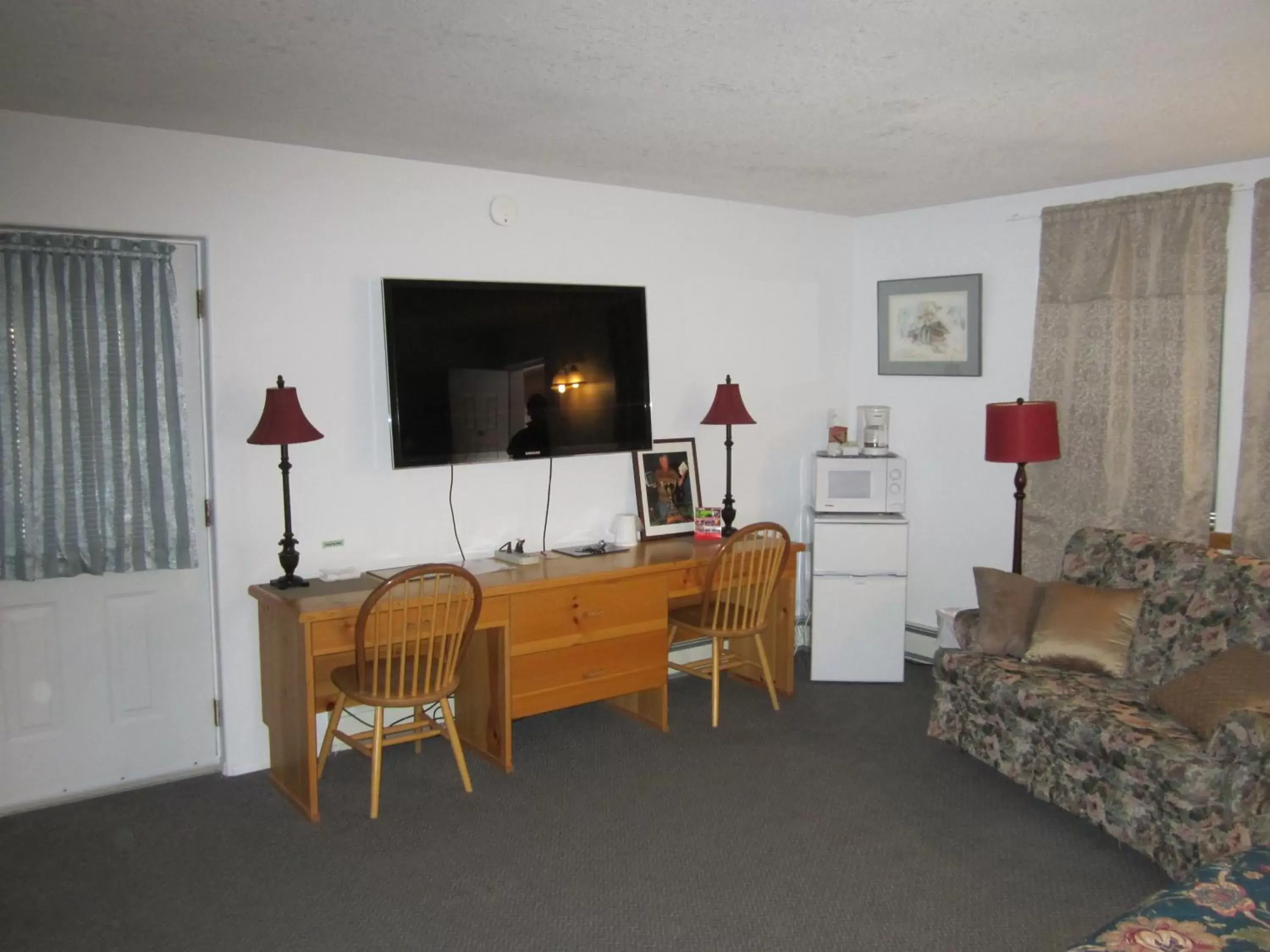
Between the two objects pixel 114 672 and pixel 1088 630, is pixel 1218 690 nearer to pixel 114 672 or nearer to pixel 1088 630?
pixel 1088 630

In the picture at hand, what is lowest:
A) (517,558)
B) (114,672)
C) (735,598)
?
(114,672)

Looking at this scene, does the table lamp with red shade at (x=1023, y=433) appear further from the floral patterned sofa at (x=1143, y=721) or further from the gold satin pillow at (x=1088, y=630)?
the gold satin pillow at (x=1088, y=630)

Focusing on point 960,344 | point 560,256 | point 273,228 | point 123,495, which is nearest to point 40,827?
point 123,495

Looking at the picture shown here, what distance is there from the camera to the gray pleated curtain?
3309 mm

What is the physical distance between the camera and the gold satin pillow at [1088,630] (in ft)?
11.9

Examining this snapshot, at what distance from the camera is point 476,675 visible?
388cm

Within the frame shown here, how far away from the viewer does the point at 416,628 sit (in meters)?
3.43

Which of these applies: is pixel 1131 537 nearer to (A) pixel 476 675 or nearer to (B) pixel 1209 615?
(B) pixel 1209 615

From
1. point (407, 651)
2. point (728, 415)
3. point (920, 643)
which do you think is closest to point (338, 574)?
point (407, 651)

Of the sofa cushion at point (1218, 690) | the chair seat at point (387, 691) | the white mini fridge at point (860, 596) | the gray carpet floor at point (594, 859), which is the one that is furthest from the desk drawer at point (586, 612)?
the sofa cushion at point (1218, 690)

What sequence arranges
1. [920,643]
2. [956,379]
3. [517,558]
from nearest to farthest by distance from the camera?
1. [517,558]
2. [956,379]
3. [920,643]

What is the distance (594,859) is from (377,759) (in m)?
0.84

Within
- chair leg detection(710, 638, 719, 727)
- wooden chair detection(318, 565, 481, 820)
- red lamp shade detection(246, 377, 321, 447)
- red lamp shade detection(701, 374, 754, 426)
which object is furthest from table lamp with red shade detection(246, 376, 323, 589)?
red lamp shade detection(701, 374, 754, 426)

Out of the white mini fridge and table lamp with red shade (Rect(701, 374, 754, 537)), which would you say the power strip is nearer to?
table lamp with red shade (Rect(701, 374, 754, 537))
